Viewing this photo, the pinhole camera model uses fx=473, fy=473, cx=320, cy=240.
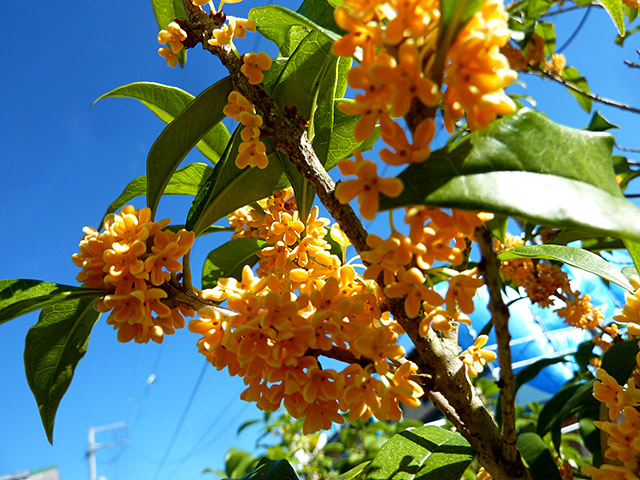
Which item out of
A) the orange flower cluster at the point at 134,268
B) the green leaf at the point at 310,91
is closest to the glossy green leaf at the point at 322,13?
the green leaf at the point at 310,91

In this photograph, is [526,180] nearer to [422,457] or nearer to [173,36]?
[422,457]

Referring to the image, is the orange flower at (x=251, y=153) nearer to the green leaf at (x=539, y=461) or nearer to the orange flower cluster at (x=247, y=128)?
the orange flower cluster at (x=247, y=128)

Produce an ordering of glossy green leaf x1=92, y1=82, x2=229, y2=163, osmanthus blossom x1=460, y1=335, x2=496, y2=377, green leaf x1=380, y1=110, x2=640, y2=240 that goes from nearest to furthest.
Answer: green leaf x1=380, y1=110, x2=640, y2=240 < osmanthus blossom x1=460, y1=335, x2=496, y2=377 < glossy green leaf x1=92, y1=82, x2=229, y2=163

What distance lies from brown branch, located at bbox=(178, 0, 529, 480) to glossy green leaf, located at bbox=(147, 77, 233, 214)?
0.17 m

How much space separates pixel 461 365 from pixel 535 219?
373mm

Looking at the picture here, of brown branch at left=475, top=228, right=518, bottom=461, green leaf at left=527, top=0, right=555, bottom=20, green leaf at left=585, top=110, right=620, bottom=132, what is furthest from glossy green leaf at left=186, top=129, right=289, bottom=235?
green leaf at left=527, top=0, right=555, bottom=20

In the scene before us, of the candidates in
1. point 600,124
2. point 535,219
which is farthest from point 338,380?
point 600,124

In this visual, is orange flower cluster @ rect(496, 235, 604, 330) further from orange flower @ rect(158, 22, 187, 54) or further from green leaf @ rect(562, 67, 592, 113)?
orange flower @ rect(158, 22, 187, 54)

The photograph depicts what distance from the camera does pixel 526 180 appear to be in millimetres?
551

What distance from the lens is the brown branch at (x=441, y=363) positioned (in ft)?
2.47

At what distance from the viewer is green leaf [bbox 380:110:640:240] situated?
521mm

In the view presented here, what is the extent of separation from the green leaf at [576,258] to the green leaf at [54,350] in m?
0.98

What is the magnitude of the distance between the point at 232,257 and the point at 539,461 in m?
1.03

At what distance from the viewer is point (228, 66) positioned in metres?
0.98
